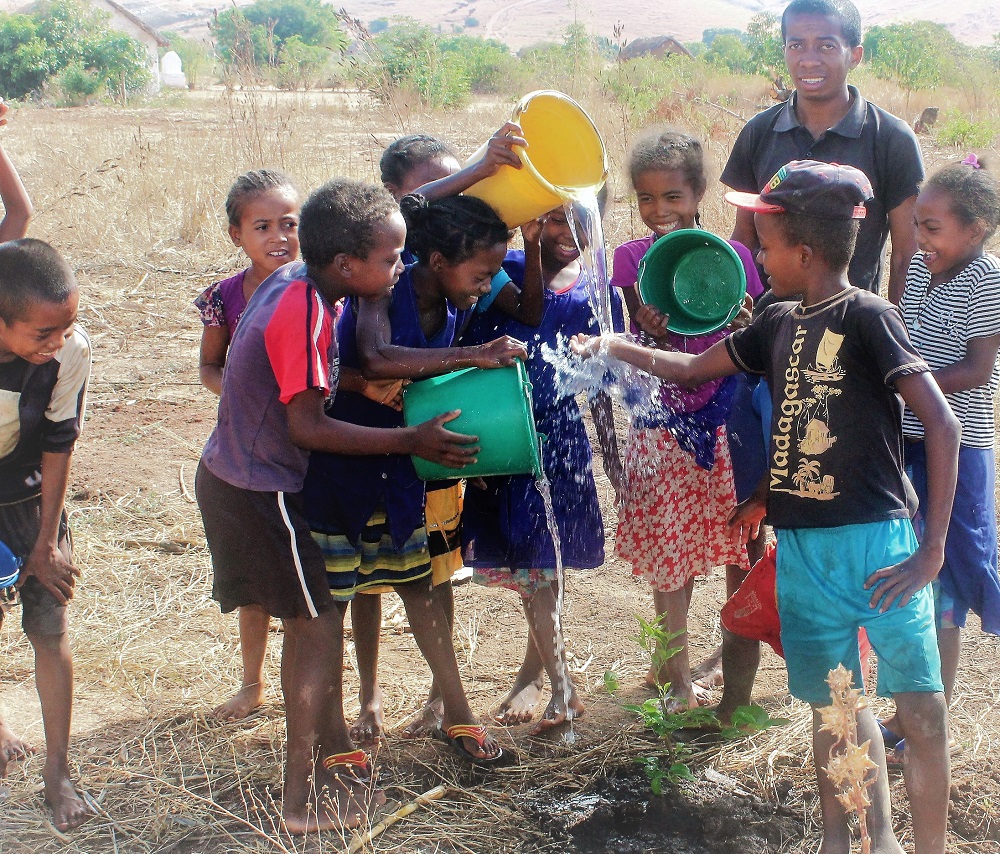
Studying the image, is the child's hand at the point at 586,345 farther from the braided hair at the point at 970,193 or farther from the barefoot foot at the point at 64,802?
the barefoot foot at the point at 64,802

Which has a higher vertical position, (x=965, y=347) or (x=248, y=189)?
(x=248, y=189)

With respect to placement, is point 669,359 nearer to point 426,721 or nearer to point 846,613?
point 846,613

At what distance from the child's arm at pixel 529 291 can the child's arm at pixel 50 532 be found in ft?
3.96

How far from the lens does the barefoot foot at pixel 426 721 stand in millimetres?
2869

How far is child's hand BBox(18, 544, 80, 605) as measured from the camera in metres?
2.50

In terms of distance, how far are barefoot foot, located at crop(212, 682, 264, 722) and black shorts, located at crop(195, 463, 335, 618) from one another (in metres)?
0.72

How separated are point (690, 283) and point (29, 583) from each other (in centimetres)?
197

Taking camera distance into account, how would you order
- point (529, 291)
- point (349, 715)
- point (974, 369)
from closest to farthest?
point (974, 369) < point (529, 291) < point (349, 715)

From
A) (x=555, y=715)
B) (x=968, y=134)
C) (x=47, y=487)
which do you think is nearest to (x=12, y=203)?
(x=47, y=487)

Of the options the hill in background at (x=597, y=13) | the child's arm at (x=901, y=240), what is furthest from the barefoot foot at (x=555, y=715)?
the hill in background at (x=597, y=13)

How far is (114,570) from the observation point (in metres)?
3.83

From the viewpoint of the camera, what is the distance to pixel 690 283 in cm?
285

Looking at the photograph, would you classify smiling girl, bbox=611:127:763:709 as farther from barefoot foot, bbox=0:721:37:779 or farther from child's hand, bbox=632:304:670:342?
barefoot foot, bbox=0:721:37:779

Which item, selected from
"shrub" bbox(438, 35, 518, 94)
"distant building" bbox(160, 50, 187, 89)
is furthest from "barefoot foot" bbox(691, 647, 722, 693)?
"distant building" bbox(160, 50, 187, 89)
